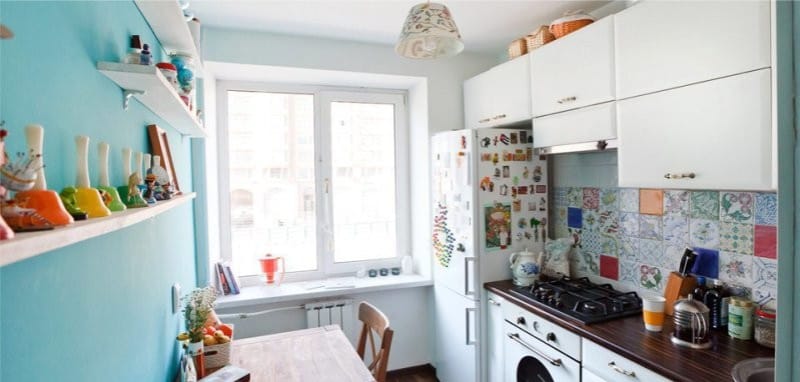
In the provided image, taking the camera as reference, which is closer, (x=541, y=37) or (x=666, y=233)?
(x=666, y=233)

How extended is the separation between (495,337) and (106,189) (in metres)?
2.15

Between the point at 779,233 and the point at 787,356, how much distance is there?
15cm

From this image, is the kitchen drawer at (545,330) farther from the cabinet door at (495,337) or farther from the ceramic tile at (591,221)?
the ceramic tile at (591,221)

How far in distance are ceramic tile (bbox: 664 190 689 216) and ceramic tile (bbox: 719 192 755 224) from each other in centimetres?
15

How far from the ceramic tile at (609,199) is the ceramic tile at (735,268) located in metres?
0.56

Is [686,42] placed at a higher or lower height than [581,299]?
higher

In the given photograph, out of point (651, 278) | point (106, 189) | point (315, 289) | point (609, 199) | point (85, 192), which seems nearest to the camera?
point (85, 192)

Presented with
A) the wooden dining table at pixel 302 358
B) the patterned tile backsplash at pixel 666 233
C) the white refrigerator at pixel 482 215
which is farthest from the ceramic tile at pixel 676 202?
the wooden dining table at pixel 302 358

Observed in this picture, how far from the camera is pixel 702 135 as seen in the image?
1449 mm

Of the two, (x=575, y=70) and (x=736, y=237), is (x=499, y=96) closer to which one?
(x=575, y=70)

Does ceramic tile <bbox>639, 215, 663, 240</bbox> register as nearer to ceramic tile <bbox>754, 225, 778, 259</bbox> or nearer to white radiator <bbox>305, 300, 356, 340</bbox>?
ceramic tile <bbox>754, 225, 778, 259</bbox>

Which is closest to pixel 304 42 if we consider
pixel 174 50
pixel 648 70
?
pixel 174 50

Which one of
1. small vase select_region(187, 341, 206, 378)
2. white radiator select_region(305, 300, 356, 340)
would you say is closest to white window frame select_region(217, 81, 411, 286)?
white radiator select_region(305, 300, 356, 340)

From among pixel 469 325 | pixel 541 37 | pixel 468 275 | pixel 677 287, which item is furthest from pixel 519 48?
pixel 469 325
